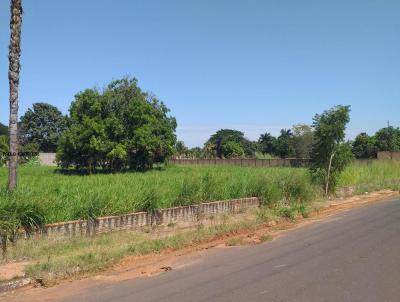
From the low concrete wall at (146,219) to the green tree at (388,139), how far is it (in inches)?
2881

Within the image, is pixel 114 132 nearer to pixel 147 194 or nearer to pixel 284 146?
pixel 147 194

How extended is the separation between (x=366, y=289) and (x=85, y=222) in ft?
22.7

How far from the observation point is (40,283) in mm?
8227

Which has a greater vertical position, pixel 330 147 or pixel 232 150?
pixel 232 150

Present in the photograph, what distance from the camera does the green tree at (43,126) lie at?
309 feet

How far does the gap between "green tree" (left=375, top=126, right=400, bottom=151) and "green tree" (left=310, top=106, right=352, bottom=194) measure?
64756mm

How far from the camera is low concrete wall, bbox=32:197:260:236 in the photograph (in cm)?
1126

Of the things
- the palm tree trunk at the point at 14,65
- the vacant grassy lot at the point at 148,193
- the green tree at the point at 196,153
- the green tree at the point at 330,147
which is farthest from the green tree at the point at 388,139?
the palm tree trunk at the point at 14,65

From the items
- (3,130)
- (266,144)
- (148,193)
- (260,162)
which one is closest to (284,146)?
(266,144)

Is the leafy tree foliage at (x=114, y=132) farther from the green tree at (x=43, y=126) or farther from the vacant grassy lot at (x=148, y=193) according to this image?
the green tree at (x=43, y=126)

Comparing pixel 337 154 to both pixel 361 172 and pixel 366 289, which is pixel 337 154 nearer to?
pixel 361 172

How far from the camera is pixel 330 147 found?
2339 cm

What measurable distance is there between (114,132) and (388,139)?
58.3 meters

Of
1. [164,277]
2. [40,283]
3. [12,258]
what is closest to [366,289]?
[164,277]
